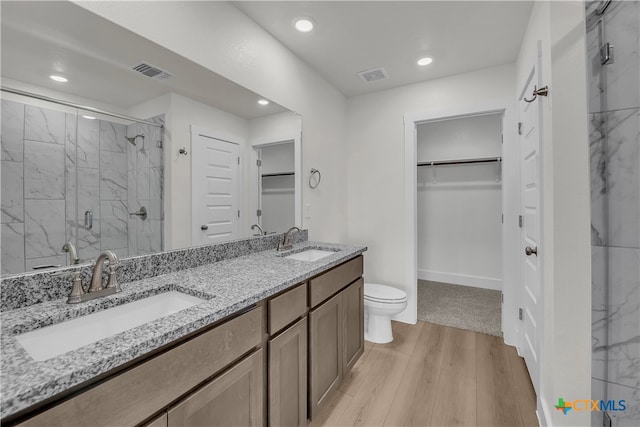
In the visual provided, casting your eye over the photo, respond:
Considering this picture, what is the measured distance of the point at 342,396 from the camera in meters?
1.75

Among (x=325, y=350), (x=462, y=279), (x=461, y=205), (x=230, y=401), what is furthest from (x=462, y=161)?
(x=230, y=401)

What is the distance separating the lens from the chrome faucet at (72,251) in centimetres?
106

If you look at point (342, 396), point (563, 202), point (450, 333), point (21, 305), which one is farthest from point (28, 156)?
point (450, 333)

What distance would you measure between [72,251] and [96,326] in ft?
1.10

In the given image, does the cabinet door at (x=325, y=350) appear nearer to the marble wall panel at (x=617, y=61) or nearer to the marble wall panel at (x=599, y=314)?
the marble wall panel at (x=599, y=314)

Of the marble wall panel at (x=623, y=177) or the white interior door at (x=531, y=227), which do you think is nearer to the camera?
the marble wall panel at (x=623, y=177)

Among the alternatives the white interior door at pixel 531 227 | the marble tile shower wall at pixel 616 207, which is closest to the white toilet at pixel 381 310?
the white interior door at pixel 531 227

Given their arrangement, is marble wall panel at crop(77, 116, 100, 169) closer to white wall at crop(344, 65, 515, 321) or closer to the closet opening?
white wall at crop(344, 65, 515, 321)

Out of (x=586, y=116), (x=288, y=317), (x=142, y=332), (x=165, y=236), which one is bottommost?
(x=288, y=317)

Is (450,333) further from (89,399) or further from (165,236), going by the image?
(89,399)

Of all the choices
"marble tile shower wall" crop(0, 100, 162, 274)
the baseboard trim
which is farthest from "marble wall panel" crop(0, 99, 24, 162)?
the baseboard trim

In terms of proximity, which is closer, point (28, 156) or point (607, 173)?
point (28, 156)

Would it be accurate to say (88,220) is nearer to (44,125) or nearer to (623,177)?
(44,125)

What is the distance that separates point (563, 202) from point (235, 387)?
160 centimetres
